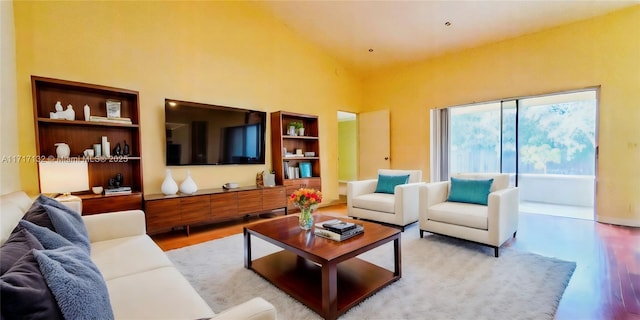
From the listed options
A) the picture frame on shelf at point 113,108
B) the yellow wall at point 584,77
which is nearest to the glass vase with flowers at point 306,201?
the picture frame on shelf at point 113,108

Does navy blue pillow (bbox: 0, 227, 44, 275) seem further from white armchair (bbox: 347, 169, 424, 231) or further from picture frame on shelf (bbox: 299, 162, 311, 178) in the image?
picture frame on shelf (bbox: 299, 162, 311, 178)

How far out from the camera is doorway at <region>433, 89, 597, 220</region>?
4.24m

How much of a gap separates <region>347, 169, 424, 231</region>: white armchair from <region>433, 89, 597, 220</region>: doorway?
6.32 feet

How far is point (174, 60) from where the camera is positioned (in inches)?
150

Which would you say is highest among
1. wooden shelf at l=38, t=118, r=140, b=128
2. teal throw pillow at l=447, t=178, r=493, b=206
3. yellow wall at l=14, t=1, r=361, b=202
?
yellow wall at l=14, t=1, r=361, b=202

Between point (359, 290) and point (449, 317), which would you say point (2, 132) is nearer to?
point (359, 290)

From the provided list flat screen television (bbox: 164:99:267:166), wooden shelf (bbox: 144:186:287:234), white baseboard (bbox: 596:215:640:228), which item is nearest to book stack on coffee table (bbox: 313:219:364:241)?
wooden shelf (bbox: 144:186:287:234)

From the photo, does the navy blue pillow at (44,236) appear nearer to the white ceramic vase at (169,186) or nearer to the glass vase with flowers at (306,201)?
the glass vase with flowers at (306,201)

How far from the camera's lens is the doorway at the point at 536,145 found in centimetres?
424

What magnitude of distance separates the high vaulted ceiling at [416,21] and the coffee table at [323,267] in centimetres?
331

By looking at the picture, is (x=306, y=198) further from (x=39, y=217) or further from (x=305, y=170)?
(x=305, y=170)

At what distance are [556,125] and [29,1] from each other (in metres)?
7.06

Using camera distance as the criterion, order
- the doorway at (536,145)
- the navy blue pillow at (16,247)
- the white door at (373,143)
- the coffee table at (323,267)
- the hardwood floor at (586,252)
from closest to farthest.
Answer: the navy blue pillow at (16,247)
the coffee table at (323,267)
the hardwood floor at (586,252)
the doorway at (536,145)
the white door at (373,143)

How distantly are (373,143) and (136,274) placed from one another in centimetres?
518
